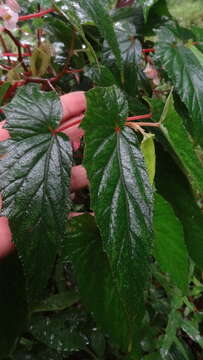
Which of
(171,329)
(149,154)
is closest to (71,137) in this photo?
(149,154)

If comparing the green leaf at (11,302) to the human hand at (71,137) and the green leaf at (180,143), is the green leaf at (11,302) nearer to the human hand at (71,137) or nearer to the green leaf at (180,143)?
the human hand at (71,137)

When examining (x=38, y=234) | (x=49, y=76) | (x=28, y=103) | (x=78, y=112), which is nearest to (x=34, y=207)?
(x=38, y=234)

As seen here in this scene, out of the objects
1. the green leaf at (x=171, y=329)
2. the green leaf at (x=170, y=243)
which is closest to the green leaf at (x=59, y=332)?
the green leaf at (x=171, y=329)

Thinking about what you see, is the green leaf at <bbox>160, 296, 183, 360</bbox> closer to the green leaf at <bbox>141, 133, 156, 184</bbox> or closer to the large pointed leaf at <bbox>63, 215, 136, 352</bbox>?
the large pointed leaf at <bbox>63, 215, 136, 352</bbox>

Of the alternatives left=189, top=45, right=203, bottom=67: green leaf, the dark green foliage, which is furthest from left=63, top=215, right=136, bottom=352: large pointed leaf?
left=189, top=45, right=203, bottom=67: green leaf

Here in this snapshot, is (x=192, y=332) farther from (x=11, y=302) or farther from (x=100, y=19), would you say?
(x=100, y=19)
